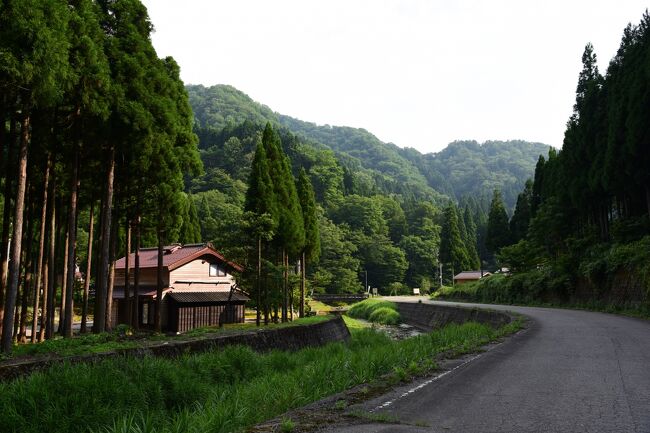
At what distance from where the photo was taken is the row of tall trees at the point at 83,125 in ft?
38.2

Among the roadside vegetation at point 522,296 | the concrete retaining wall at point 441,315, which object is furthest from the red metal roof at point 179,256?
the roadside vegetation at point 522,296

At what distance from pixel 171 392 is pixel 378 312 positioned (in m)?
39.3

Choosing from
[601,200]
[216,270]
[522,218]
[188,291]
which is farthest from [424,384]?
[522,218]

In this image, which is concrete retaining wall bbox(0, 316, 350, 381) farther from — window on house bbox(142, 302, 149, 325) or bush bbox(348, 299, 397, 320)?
bush bbox(348, 299, 397, 320)

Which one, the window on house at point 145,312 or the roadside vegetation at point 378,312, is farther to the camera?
the roadside vegetation at point 378,312

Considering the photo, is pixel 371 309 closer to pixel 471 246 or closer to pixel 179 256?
pixel 179 256

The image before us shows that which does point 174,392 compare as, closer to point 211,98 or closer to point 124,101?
point 124,101

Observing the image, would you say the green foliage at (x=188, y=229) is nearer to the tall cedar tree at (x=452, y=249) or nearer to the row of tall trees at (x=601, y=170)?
the row of tall trees at (x=601, y=170)

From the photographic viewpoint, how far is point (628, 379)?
7539mm

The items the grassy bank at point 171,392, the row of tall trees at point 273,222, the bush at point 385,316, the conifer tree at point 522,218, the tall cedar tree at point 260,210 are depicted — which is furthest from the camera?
the conifer tree at point 522,218

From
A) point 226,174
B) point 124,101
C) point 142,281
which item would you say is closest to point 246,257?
point 142,281

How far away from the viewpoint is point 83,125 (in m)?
16.9

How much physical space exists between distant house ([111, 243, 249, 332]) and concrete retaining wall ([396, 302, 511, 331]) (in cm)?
1368

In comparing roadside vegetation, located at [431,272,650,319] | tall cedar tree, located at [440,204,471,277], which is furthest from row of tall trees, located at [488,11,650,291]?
tall cedar tree, located at [440,204,471,277]
